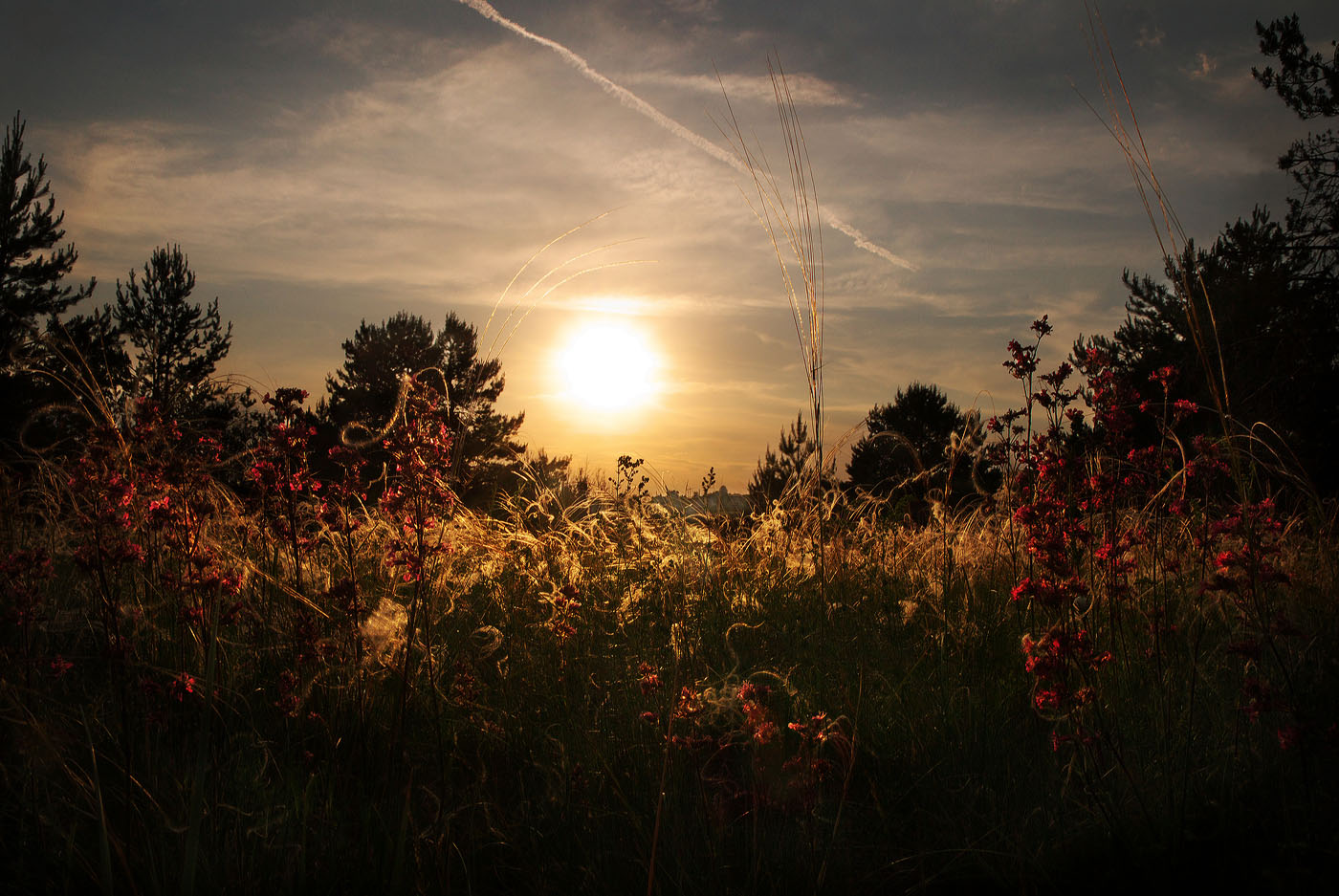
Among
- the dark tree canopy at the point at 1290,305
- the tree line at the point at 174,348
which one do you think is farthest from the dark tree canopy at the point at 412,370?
the dark tree canopy at the point at 1290,305

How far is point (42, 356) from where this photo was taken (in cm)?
330

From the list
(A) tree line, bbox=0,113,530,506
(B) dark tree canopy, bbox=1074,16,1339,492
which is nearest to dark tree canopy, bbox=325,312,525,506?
(A) tree line, bbox=0,113,530,506

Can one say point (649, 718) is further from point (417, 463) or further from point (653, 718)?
point (417, 463)

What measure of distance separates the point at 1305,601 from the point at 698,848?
3759 mm

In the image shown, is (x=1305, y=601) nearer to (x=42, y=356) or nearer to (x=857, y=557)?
(x=857, y=557)

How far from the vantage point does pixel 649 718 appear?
2.56 metres

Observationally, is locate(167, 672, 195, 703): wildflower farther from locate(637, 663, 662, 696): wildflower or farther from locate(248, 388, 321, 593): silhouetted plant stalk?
locate(637, 663, 662, 696): wildflower

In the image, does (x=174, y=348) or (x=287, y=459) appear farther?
(x=174, y=348)

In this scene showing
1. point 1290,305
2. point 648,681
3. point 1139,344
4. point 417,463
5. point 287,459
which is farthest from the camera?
point 1139,344

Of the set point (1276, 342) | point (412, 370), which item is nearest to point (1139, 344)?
point (1276, 342)

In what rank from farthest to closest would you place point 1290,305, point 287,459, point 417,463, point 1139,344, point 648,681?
point 1139,344 → point 1290,305 → point 648,681 → point 287,459 → point 417,463

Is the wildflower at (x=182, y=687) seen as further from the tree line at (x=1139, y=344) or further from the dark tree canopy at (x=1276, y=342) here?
the dark tree canopy at (x=1276, y=342)

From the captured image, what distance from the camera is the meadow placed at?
1.94 meters

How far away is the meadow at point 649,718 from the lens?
6.36 feet
